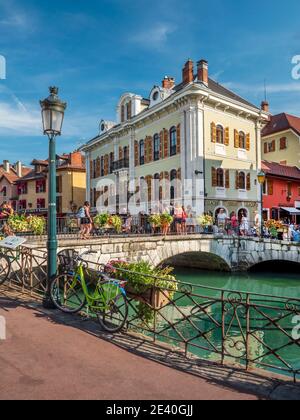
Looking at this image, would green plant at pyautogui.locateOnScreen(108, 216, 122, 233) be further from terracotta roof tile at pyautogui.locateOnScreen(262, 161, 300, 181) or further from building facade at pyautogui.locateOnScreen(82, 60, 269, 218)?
terracotta roof tile at pyautogui.locateOnScreen(262, 161, 300, 181)

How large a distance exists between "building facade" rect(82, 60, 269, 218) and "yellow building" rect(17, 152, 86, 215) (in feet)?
30.8

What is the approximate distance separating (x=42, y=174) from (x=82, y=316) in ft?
125

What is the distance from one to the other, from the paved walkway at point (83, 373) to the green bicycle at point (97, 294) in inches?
16.5

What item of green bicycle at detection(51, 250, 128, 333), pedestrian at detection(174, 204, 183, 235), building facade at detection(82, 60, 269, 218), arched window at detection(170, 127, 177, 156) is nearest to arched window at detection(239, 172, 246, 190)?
building facade at detection(82, 60, 269, 218)

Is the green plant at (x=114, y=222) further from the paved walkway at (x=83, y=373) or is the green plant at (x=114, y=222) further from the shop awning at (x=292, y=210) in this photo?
the shop awning at (x=292, y=210)

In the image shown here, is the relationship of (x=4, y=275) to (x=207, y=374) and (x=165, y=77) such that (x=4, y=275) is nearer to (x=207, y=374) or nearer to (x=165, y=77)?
(x=207, y=374)

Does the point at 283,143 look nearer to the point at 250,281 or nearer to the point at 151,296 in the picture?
the point at 250,281

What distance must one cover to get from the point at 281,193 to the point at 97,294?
92.4ft

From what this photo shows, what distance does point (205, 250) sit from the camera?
18.8 metres

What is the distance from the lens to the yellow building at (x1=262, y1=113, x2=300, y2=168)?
116ft

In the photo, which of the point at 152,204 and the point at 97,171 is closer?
the point at 152,204

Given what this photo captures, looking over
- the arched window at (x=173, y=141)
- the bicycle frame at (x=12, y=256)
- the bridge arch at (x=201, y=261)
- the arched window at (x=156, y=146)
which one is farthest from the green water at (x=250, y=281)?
the bicycle frame at (x=12, y=256)

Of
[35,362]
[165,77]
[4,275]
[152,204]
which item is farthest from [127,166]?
[35,362]
